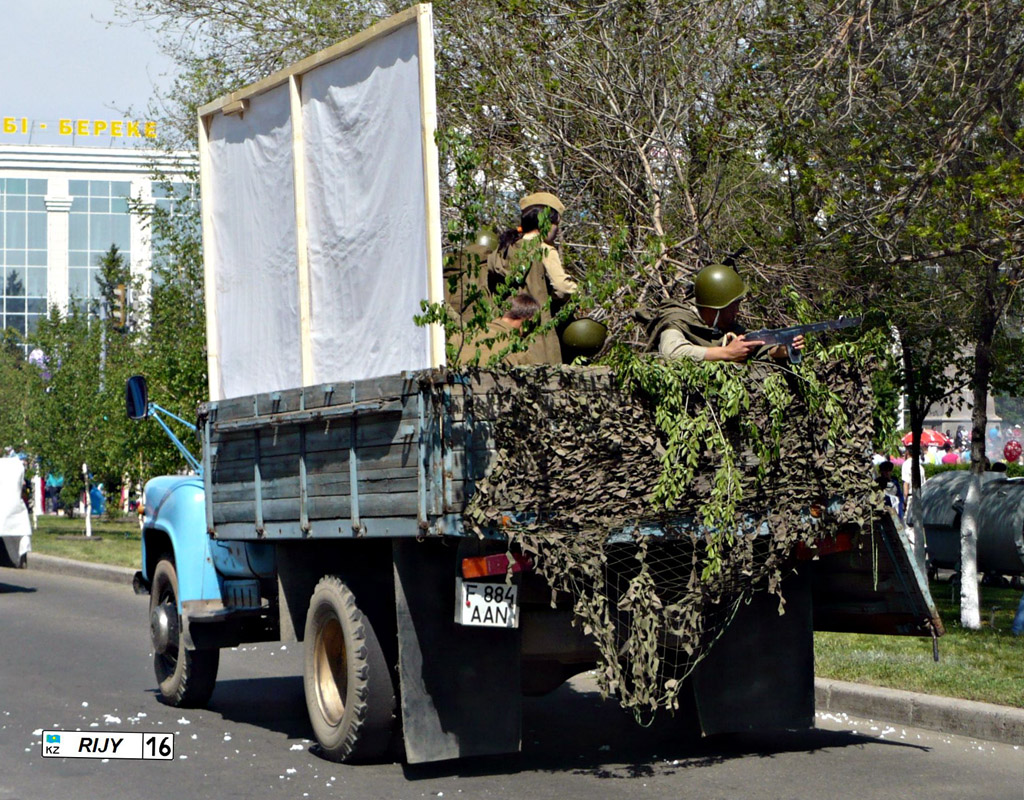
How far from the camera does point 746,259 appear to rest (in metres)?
13.6

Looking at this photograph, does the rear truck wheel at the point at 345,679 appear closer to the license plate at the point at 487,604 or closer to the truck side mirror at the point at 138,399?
the license plate at the point at 487,604

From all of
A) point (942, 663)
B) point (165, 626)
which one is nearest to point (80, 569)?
point (165, 626)

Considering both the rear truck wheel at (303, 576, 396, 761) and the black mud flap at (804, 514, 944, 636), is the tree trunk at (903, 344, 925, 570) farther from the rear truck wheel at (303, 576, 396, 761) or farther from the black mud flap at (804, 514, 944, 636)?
the rear truck wheel at (303, 576, 396, 761)

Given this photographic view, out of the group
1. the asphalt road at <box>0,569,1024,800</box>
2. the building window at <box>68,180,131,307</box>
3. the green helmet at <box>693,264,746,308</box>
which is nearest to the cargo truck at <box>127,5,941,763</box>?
the asphalt road at <box>0,569,1024,800</box>

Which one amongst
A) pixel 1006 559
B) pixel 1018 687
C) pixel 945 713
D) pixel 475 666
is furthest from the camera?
pixel 1006 559

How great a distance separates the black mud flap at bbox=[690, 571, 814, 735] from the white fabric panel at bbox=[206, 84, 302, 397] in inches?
109

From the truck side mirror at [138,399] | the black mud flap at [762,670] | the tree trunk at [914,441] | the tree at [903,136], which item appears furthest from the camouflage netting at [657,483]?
the tree trunk at [914,441]

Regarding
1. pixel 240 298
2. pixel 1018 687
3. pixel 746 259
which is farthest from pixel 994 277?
pixel 240 298

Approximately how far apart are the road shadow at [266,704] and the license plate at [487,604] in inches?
92.0

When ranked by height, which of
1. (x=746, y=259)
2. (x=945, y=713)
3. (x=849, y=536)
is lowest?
(x=945, y=713)

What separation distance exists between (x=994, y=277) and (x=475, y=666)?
856 cm

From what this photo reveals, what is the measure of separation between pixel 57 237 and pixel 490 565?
79.3 meters

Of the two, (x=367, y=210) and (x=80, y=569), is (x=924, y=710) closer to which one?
(x=367, y=210)

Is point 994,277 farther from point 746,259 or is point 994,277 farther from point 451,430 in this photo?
point 451,430
